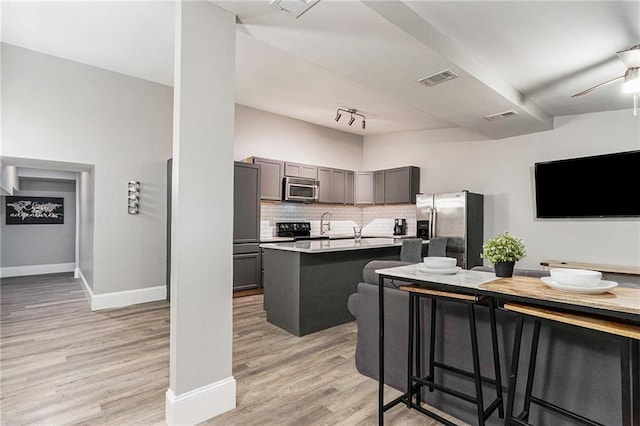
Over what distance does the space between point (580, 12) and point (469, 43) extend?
2.60 feet

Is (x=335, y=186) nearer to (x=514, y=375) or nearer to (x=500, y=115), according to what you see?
(x=500, y=115)

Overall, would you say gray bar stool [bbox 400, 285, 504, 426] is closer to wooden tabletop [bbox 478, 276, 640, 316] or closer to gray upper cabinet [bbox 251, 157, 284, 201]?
wooden tabletop [bbox 478, 276, 640, 316]

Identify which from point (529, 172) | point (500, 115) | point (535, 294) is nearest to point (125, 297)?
point (535, 294)

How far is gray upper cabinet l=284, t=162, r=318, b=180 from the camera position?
6102 millimetres

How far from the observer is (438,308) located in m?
2.14

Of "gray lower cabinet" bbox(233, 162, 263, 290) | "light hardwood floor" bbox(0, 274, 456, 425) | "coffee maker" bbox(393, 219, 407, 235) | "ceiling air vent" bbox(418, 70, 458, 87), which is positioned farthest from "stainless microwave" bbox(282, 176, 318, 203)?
"ceiling air vent" bbox(418, 70, 458, 87)

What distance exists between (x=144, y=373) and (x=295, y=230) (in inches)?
153

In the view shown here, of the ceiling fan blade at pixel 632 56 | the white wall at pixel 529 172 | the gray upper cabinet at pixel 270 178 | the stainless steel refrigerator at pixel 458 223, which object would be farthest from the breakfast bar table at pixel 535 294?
the gray upper cabinet at pixel 270 178

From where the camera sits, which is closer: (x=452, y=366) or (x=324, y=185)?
(x=452, y=366)

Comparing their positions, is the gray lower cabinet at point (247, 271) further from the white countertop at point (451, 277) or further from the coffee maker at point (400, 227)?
the white countertop at point (451, 277)

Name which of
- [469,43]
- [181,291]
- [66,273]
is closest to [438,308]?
[181,291]

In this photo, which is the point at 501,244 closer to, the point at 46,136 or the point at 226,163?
the point at 226,163

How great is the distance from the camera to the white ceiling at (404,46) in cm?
242

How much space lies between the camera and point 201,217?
81.6 inches
